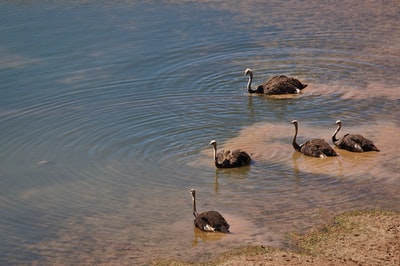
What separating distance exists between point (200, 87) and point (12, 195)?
26.6ft

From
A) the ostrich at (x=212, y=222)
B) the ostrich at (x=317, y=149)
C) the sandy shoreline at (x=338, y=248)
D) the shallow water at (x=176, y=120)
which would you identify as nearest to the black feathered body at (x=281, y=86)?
the shallow water at (x=176, y=120)

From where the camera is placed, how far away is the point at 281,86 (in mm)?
23953

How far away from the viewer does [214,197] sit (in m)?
17.8

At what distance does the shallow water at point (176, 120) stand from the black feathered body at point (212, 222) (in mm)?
152

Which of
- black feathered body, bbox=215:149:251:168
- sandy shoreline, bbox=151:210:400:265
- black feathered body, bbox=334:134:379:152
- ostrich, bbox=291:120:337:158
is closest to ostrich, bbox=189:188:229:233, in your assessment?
sandy shoreline, bbox=151:210:400:265

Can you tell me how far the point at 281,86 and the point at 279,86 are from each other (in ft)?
0.19

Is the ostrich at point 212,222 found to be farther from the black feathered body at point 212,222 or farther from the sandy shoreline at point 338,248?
the sandy shoreline at point 338,248

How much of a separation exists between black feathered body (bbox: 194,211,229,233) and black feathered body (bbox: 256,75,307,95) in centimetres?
860

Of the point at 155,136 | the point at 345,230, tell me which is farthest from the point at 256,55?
the point at 345,230

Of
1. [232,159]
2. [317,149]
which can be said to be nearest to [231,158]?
[232,159]

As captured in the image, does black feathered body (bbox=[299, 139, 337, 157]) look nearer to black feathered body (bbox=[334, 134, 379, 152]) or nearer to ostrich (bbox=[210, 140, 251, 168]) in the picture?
black feathered body (bbox=[334, 134, 379, 152])

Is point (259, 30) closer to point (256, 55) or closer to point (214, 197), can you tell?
point (256, 55)

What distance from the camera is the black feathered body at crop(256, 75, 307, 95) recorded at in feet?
78.8

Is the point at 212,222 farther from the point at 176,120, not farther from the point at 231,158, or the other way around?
the point at 176,120
